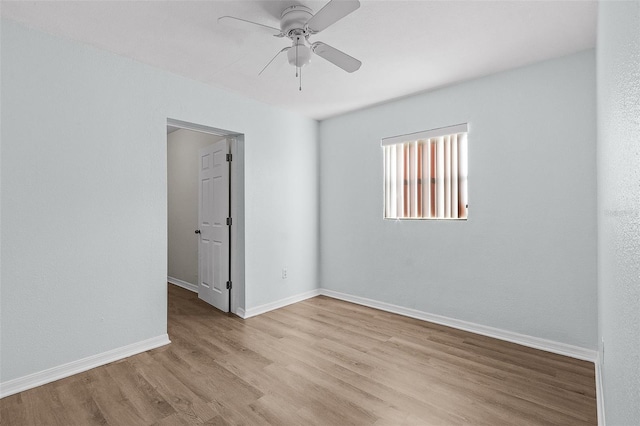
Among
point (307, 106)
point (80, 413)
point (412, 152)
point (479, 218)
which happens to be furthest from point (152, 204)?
point (479, 218)

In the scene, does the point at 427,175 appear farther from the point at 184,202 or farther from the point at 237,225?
the point at 184,202

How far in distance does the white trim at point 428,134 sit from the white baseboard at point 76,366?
10.3 ft

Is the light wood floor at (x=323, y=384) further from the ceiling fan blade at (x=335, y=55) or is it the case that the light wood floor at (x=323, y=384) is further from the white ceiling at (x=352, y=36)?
the white ceiling at (x=352, y=36)

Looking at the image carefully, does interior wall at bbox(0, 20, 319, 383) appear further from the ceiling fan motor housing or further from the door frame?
the ceiling fan motor housing

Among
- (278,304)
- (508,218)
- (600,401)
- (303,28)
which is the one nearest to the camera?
(600,401)

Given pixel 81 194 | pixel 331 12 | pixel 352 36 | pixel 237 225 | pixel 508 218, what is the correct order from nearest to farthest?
1. pixel 331 12
2. pixel 352 36
3. pixel 81 194
4. pixel 508 218
5. pixel 237 225

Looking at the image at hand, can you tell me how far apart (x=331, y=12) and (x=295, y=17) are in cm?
37

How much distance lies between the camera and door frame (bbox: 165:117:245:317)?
378cm

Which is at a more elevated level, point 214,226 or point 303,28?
point 303,28

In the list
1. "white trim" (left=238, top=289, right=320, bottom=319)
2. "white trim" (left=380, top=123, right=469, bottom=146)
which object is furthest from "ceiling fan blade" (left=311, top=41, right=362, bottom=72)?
"white trim" (left=238, top=289, right=320, bottom=319)

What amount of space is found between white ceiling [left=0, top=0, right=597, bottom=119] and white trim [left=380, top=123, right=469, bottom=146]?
0.46 m

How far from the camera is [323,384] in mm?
2314

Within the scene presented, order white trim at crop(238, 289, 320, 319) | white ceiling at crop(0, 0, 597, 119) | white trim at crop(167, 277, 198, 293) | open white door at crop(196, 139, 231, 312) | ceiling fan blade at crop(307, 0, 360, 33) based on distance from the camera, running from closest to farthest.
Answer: ceiling fan blade at crop(307, 0, 360, 33), white ceiling at crop(0, 0, 597, 119), white trim at crop(238, 289, 320, 319), open white door at crop(196, 139, 231, 312), white trim at crop(167, 277, 198, 293)

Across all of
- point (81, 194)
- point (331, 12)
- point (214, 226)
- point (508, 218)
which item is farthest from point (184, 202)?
point (508, 218)
